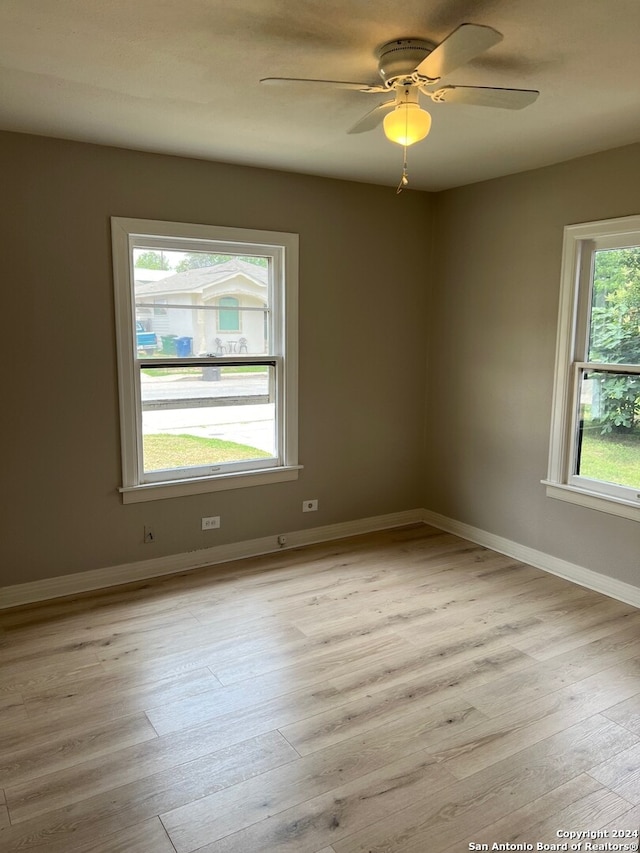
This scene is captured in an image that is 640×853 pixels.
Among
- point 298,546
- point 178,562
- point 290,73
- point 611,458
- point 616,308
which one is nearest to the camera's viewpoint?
point 290,73

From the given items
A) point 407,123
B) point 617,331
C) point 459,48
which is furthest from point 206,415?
point 459,48

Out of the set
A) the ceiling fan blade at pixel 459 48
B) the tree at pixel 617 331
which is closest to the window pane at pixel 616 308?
Result: the tree at pixel 617 331

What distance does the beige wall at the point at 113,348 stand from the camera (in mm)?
3336

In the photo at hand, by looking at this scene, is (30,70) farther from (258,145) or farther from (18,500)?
(18,500)

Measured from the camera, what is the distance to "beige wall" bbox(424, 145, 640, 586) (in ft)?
11.9

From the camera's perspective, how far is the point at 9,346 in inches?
129

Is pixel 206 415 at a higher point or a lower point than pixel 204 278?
lower

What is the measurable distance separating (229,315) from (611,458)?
2.54 metres

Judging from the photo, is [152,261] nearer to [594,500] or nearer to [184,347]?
[184,347]

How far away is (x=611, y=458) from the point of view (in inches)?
144

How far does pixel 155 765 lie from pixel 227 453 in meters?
2.20

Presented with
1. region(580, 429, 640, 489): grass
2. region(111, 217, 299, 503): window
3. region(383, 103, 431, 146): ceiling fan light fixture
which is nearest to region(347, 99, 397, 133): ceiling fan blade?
region(383, 103, 431, 146): ceiling fan light fixture

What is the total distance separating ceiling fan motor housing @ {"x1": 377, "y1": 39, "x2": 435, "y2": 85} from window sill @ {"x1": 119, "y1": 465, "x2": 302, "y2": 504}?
102 inches

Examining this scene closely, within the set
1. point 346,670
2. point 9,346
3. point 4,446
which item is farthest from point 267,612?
point 9,346
